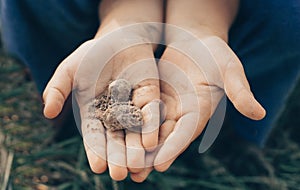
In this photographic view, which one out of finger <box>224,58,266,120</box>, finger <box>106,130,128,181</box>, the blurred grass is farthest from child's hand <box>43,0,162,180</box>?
the blurred grass

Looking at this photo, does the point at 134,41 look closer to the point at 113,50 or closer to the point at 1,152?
the point at 113,50

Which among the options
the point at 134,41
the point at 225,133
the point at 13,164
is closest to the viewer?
the point at 134,41

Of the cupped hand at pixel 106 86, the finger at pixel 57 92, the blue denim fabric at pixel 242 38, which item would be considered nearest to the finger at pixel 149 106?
the cupped hand at pixel 106 86

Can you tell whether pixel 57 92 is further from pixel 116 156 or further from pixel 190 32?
pixel 190 32

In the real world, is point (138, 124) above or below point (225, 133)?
above

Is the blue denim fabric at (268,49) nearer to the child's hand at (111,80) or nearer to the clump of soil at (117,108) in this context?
the child's hand at (111,80)

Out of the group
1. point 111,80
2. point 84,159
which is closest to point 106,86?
point 111,80

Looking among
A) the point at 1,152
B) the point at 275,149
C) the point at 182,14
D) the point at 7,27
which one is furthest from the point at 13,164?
the point at 275,149

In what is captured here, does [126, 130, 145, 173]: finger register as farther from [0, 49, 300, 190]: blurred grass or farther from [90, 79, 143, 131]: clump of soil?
[0, 49, 300, 190]: blurred grass
